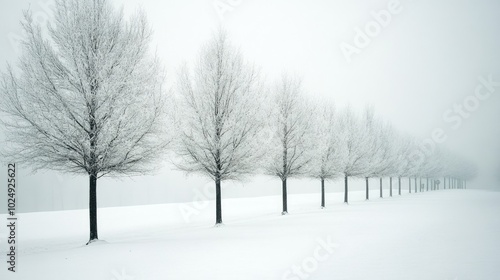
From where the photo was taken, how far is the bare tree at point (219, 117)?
16516 mm

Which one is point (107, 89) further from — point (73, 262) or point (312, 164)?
point (312, 164)

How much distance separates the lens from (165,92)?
12.7m

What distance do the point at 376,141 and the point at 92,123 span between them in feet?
112

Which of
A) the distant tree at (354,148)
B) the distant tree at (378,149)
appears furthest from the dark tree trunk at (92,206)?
the distant tree at (378,149)

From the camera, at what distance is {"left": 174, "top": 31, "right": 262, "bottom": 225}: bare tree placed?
16.5 metres

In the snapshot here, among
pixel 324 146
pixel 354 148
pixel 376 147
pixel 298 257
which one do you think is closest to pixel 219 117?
pixel 298 257

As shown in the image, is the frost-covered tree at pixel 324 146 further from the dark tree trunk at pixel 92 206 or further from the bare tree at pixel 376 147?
the dark tree trunk at pixel 92 206

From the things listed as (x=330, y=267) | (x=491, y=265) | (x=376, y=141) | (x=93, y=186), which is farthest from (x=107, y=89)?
(x=376, y=141)

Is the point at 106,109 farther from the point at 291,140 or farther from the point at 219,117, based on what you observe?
the point at 291,140

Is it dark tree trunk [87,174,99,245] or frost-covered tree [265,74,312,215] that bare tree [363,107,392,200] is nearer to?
frost-covered tree [265,74,312,215]

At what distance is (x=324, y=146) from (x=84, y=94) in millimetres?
17698

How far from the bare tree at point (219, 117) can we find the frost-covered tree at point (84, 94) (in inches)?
162

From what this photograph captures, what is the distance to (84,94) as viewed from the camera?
38.0 ft

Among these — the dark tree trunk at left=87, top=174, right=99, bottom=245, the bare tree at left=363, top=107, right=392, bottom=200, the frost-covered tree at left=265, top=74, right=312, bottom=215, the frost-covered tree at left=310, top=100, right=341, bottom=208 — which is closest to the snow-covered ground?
the dark tree trunk at left=87, top=174, right=99, bottom=245
